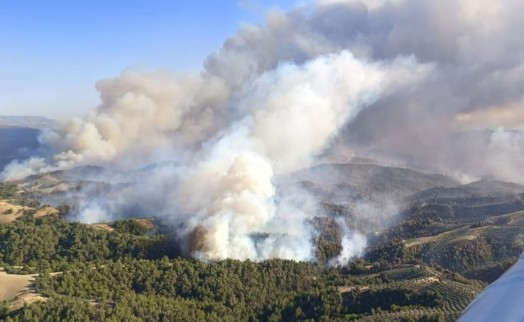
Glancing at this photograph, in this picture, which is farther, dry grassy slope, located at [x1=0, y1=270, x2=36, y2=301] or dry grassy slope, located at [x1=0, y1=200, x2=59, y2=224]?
dry grassy slope, located at [x1=0, y1=200, x2=59, y2=224]

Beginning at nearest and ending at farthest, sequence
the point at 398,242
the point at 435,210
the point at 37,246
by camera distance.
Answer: the point at 37,246, the point at 398,242, the point at 435,210

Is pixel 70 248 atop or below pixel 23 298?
atop

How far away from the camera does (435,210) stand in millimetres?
192625

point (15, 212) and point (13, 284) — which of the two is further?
point (15, 212)

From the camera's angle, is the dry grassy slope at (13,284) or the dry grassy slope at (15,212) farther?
the dry grassy slope at (15,212)

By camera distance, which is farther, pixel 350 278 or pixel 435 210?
pixel 435 210

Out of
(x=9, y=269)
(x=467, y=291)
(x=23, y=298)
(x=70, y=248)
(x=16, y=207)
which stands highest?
(x=16, y=207)

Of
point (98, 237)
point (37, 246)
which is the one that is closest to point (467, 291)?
point (98, 237)

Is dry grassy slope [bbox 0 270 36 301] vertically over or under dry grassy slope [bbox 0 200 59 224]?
under

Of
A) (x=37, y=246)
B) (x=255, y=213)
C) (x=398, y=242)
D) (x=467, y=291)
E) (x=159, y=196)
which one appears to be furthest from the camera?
(x=159, y=196)

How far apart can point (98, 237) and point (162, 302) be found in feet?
157

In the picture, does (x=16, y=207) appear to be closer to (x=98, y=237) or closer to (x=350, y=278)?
(x=98, y=237)

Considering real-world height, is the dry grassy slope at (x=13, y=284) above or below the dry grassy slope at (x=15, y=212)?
below

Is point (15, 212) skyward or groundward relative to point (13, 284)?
skyward
